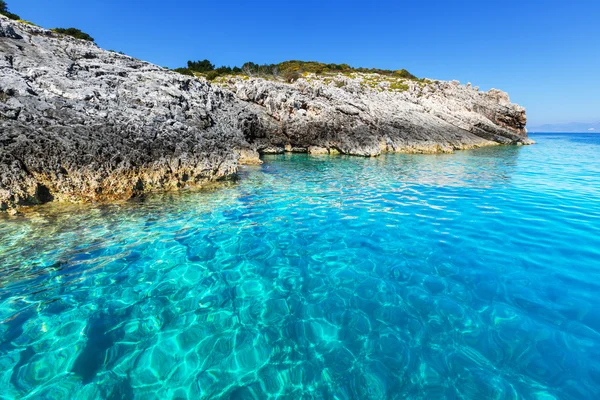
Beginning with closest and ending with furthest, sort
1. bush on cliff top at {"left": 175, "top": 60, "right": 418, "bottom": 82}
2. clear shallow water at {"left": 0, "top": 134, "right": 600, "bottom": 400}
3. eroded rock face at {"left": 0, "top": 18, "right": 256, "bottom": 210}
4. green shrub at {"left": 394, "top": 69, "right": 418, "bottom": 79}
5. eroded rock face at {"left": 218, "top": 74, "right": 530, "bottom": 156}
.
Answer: clear shallow water at {"left": 0, "top": 134, "right": 600, "bottom": 400} < eroded rock face at {"left": 0, "top": 18, "right": 256, "bottom": 210} < eroded rock face at {"left": 218, "top": 74, "right": 530, "bottom": 156} < bush on cliff top at {"left": 175, "top": 60, "right": 418, "bottom": 82} < green shrub at {"left": 394, "top": 69, "right": 418, "bottom": 79}

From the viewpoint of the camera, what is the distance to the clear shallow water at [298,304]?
3637 millimetres

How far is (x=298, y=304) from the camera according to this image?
204 inches

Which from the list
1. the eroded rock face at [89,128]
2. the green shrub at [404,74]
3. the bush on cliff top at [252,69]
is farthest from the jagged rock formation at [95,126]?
the green shrub at [404,74]

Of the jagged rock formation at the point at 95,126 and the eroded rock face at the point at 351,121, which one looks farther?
the eroded rock face at the point at 351,121

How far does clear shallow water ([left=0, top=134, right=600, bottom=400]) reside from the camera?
3.64m

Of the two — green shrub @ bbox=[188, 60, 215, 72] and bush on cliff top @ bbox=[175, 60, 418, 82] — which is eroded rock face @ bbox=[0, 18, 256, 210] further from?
green shrub @ bbox=[188, 60, 215, 72]

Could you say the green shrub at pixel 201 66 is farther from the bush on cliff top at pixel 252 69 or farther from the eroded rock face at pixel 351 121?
the eroded rock face at pixel 351 121

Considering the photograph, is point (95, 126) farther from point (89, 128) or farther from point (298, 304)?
point (298, 304)

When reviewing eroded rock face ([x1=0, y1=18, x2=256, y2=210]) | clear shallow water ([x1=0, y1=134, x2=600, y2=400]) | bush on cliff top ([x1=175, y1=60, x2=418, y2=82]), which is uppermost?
bush on cliff top ([x1=175, y1=60, x2=418, y2=82])

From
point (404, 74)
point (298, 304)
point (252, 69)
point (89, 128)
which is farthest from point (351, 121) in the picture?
point (404, 74)

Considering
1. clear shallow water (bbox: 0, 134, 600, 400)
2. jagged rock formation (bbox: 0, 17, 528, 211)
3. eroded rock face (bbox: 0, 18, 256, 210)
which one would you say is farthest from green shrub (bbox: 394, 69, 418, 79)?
clear shallow water (bbox: 0, 134, 600, 400)

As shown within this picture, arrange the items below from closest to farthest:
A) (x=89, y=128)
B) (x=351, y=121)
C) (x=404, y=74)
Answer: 1. (x=89, y=128)
2. (x=351, y=121)
3. (x=404, y=74)

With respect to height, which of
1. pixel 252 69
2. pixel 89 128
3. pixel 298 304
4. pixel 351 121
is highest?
pixel 252 69

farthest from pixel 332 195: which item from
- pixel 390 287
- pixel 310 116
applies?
pixel 310 116
